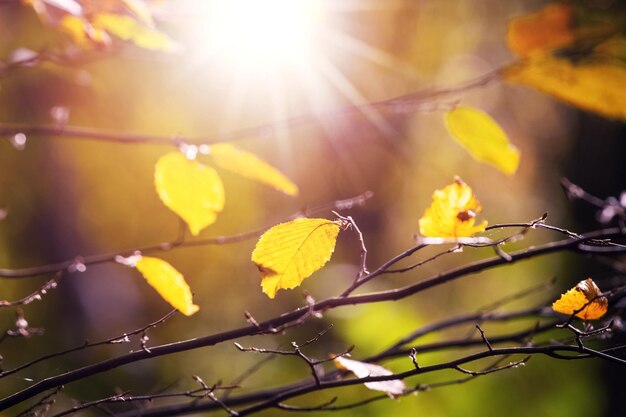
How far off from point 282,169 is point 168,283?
4.48 m

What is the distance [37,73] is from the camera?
308cm

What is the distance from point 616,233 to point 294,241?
1.08ft

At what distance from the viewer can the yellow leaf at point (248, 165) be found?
2.28 feet

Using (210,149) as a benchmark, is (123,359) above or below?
below

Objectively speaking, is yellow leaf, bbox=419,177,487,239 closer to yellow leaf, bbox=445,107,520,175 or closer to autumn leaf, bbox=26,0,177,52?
yellow leaf, bbox=445,107,520,175

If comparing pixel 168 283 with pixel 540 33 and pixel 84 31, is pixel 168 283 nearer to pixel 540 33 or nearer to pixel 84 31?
pixel 84 31

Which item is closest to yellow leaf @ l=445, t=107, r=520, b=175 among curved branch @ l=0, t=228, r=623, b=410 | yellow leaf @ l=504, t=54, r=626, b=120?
yellow leaf @ l=504, t=54, r=626, b=120

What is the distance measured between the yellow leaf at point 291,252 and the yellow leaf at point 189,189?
179 millimetres

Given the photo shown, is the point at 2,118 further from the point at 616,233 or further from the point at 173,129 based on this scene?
the point at 616,233

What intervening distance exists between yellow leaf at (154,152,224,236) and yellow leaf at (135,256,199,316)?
114mm

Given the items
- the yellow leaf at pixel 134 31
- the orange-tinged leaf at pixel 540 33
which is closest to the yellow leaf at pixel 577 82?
the orange-tinged leaf at pixel 540 33

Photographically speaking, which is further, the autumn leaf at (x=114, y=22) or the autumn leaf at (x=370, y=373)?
the autumn leaf at (x=114, y=22)

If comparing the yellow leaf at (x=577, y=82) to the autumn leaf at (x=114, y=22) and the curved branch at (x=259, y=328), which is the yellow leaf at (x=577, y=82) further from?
the autumn leaf at (x=114, y=22)

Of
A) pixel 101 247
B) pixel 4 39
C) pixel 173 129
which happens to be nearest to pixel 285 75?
pixel 173 129
